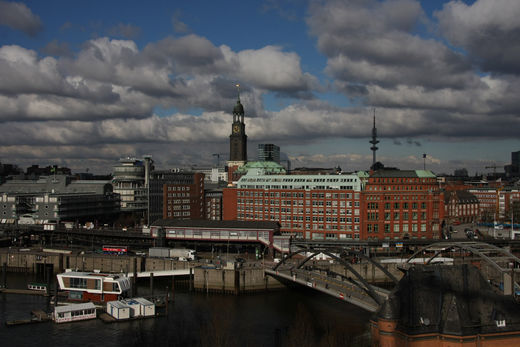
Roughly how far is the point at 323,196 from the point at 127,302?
53.8 meters

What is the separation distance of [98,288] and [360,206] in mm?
54706

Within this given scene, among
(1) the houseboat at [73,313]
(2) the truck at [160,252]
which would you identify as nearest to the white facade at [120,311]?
(1) the houseboat at [73,313]

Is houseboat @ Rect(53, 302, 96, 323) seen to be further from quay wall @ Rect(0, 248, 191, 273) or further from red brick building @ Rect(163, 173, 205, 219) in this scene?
red brick building @ Rect(163, 173, 205, 219)

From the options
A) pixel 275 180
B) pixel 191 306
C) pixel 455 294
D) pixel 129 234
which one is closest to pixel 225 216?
pixel 275 180

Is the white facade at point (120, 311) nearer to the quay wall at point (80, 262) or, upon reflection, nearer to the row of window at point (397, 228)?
the quay wall at point (80, 262)

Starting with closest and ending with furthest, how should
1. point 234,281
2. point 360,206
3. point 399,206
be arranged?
point 234,281 → point 360,206 → point 399,206

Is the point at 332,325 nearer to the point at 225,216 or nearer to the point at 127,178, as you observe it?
the point at 225,216

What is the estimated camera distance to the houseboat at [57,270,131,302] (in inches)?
2776

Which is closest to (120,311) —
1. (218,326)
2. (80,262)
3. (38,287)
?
(218,326)

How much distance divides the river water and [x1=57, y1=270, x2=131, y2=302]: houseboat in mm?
4117

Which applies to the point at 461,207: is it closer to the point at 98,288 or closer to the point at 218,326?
the point at 98,288

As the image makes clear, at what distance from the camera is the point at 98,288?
70.8 meters

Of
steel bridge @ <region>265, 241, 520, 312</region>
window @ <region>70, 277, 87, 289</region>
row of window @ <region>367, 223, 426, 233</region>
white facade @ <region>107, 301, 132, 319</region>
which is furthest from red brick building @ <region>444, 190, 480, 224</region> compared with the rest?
white facade @ <region>107, 301, 132, 319</region>

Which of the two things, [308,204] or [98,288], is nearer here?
[98,288]
